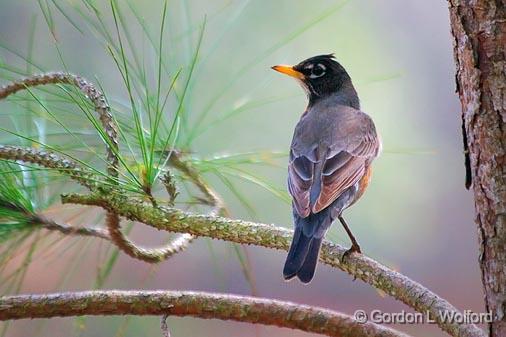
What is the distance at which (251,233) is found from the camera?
200 centimetres

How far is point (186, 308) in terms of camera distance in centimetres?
190

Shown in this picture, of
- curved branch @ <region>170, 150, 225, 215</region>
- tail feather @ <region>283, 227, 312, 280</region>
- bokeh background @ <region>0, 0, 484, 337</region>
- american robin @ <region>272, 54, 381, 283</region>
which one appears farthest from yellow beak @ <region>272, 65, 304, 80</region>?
tail feather @ <region>283, 227, 312, 280</region>

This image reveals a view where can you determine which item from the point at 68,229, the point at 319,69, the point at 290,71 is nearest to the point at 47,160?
the point at 68,229

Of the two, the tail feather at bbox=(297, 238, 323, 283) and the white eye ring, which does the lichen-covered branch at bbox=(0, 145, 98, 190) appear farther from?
the white eye ring

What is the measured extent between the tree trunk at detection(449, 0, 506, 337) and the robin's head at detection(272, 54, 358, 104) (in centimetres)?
157

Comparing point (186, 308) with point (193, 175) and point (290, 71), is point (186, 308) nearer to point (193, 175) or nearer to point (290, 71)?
point (193, 175)

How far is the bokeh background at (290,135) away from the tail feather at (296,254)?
119 centimetres

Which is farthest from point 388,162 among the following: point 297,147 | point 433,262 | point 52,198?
point 52,198

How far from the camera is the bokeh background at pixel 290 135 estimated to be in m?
3.96

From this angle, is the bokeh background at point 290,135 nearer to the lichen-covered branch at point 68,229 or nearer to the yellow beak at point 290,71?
the yellow beak at point 290,71

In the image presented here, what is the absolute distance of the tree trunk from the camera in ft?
5.96

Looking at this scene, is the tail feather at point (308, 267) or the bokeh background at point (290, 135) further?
the bokeh background at point (290, 135)

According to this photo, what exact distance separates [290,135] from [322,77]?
0.67 meters

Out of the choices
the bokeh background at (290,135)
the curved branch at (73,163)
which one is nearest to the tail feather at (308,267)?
the curved branch at (73,163)
